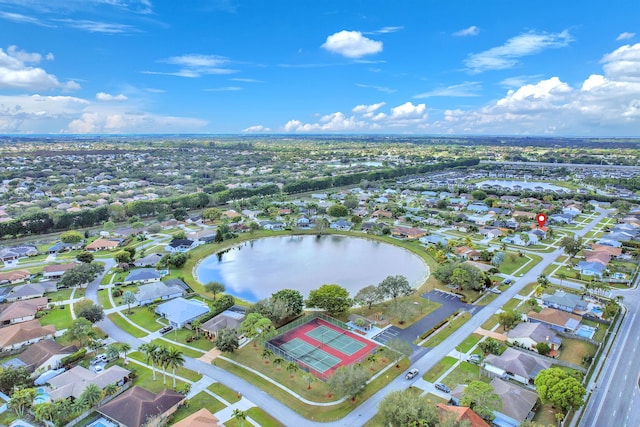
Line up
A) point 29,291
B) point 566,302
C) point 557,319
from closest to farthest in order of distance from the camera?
point 557,319 < point 566,302 < point 29,291

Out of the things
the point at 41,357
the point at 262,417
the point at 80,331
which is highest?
the point at 80,331

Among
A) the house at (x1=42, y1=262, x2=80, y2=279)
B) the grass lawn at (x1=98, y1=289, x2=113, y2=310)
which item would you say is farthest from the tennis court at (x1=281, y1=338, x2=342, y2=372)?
the house at (x1=42, y1=262, x2=80, y2=279)

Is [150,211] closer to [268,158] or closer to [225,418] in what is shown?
[225,418]

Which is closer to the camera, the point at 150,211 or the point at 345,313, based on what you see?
the point at 345,313

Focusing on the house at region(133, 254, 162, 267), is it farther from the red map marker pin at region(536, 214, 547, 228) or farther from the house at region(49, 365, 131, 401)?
the red map marker pin at region(536, 214, 547, 228)

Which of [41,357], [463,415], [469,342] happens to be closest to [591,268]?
[469,342]

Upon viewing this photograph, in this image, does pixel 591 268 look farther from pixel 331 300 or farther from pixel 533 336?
pixel 331 300

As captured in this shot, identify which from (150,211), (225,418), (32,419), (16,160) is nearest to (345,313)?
(225,418)
